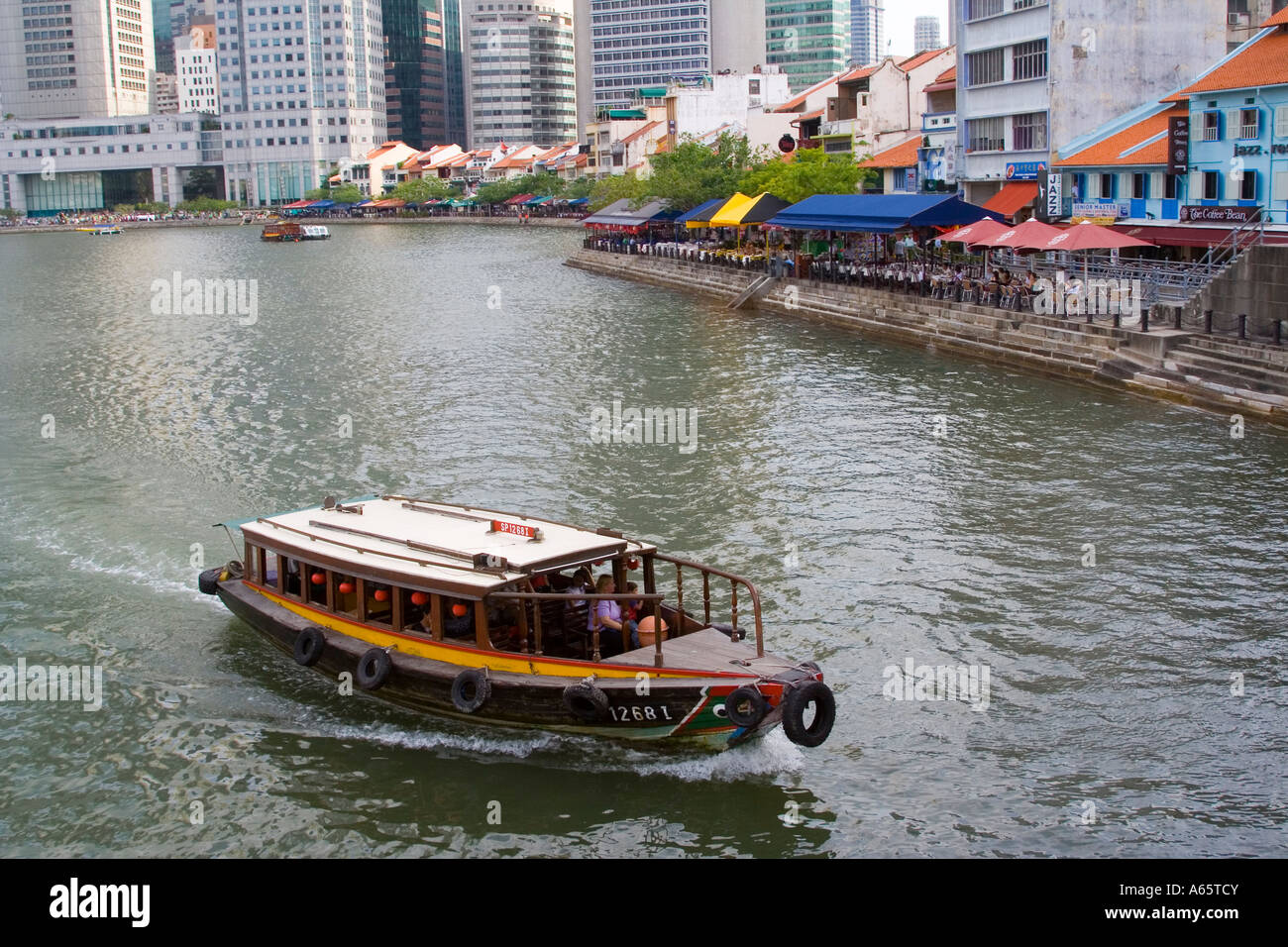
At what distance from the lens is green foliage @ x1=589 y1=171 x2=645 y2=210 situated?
88500 mm

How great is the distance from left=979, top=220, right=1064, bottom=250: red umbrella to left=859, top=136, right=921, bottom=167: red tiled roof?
1111 inches

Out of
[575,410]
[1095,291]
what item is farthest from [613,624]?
[1095,291]

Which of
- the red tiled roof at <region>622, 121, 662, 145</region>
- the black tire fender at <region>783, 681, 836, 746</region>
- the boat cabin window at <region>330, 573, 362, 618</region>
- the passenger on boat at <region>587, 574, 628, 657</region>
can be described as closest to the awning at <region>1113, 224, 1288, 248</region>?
the passenger on boat at <region>587, 574, 628, 657</region>

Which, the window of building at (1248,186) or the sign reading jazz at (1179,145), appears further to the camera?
the sign reading jazz at (1179,145)

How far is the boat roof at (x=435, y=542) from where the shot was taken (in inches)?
593

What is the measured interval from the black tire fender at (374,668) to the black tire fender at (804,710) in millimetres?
4760

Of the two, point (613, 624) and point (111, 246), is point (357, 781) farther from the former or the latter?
point (111, 246)

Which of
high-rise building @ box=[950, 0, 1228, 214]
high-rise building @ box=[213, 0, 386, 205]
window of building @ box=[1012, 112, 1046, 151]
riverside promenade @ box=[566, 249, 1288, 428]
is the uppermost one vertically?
high-rise building @ box=[213, 0, 386, 205]

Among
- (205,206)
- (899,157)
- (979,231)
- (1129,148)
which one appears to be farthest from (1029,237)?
(205,206)

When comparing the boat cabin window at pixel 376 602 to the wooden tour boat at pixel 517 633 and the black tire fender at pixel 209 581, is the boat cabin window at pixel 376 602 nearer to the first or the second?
the wooden tour boat at pixel 517 633

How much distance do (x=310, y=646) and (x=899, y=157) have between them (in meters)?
57.8

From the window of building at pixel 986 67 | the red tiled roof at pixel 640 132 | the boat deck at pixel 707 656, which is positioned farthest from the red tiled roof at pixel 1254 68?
the red tiled roof at pixel 640 132

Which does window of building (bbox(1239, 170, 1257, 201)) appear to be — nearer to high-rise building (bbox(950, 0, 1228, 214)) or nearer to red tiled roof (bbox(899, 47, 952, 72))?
high-rise building (bbox(950, 0, 1228, 214))

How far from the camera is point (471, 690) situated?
14820 millimetres
